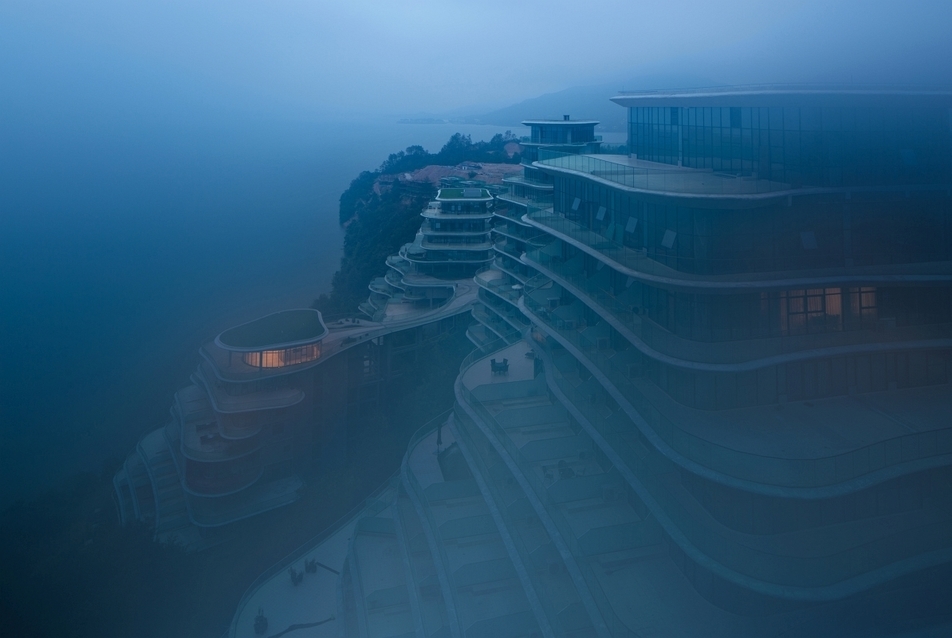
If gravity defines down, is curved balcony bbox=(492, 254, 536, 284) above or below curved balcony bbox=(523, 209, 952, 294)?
below

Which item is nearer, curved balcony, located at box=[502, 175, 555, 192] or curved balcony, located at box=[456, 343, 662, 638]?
curved balcony, located at box=[456, 343, 662, 638]

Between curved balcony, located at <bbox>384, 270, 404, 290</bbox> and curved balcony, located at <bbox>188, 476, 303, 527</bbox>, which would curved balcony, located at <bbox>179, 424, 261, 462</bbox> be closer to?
curved balcony, located at <bbox>188, 476, 303, 527</bbox>

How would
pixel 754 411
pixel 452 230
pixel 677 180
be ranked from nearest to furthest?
pixel 754 411 < pixel 677 180 < pixel 452 230

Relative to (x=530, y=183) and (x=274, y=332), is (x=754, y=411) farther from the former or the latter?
(x=530, y=183)

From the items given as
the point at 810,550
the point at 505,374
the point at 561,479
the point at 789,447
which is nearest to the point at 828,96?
the point at 789,447

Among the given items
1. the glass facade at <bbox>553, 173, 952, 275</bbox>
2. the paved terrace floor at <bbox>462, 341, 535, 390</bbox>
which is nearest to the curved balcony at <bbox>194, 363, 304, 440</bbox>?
the paved terrace floor at <bbox>462, 341, 535, 390</bbox>

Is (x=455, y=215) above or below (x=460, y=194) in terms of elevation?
below

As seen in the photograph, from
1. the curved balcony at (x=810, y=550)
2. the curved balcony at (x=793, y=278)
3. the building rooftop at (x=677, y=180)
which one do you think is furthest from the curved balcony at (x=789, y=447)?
the building rooftop at (x=677, y=180)
